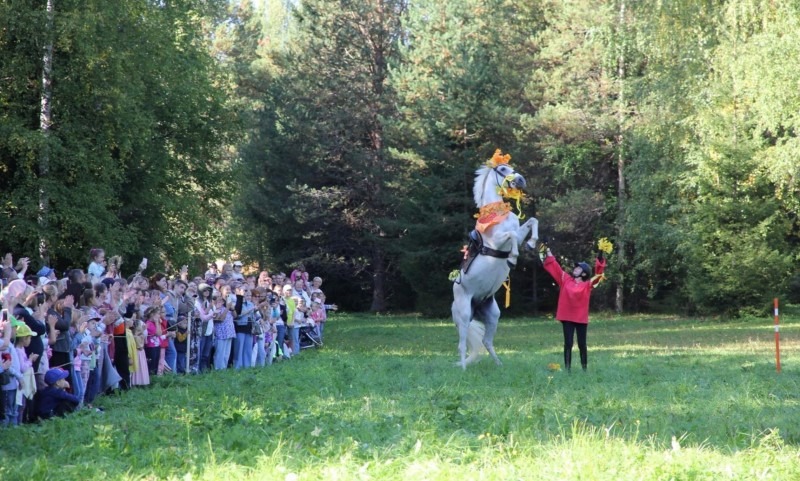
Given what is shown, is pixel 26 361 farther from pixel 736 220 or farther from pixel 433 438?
pixel 736 220

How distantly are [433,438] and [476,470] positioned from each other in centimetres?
127

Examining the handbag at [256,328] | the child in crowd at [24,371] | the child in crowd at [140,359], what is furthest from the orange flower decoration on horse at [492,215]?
the child in crowd at [24,371]

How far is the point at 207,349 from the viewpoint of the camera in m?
18.3

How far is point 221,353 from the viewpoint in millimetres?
18625

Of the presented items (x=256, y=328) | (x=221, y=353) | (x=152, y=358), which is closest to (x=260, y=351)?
(x=256, y=328)

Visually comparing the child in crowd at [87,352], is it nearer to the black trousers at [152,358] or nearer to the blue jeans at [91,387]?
the blue jeans at [91,387]

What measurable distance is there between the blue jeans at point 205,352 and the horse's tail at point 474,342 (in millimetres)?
4604

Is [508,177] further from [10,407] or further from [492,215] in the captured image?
[10,407]

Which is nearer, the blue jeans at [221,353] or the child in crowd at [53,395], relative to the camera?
the child in crowd at [53,395]

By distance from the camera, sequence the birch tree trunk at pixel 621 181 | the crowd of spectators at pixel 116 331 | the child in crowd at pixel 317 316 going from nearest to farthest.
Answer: the crowd of spectators at pixel 116 331 → the child in crowd at pixel 317 316 → the birch tree trunk at pixel 621 181

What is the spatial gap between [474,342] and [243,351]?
4.46 m

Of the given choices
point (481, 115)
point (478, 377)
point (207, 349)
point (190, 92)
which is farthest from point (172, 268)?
point (478, 377)

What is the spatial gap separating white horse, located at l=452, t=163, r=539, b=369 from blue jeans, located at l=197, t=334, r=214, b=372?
4412 mm

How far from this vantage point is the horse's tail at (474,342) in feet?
59.5
